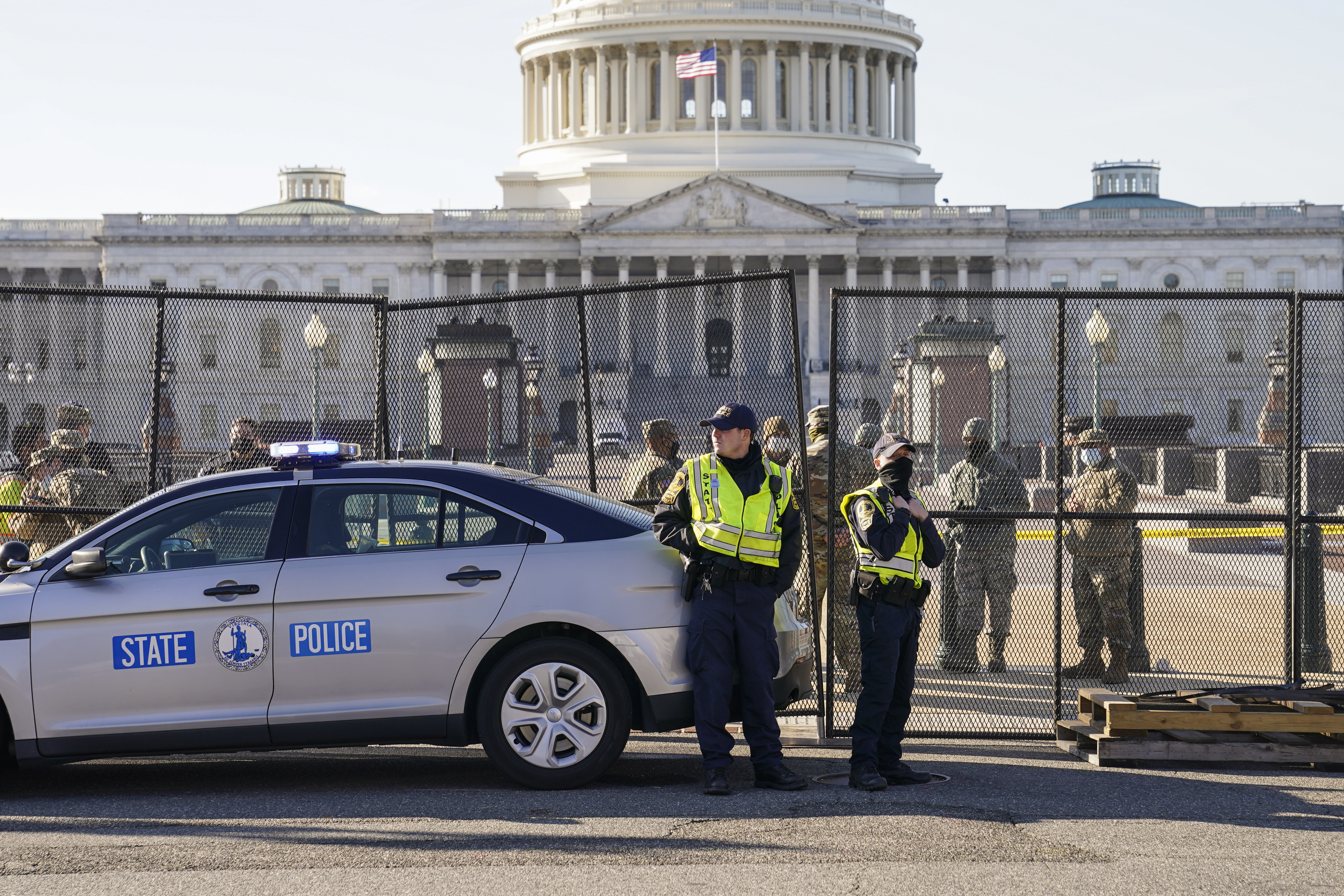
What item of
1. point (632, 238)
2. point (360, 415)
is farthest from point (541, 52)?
point (360, 415)

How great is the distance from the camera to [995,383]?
12352mm

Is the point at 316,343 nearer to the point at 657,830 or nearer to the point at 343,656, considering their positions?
the point at 343,656

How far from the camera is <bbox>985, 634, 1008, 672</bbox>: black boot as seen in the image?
11578mm

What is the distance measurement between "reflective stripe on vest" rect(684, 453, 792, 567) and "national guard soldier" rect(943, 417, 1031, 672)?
3506 mm

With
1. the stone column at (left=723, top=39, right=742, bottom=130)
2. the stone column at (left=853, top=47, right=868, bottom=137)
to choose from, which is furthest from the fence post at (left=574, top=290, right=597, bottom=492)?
the stone column at (left=853, top=47, right=868, bottom=137)

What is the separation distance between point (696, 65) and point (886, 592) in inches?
2690

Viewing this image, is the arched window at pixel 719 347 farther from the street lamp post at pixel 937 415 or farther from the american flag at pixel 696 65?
the american flag at pixel 696 65

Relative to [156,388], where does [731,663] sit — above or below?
below

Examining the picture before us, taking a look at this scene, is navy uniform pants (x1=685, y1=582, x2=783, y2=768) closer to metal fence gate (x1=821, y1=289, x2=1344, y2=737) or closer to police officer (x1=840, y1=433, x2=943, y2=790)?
police officer (x1=840, y1=433, x2=943, y2=790)

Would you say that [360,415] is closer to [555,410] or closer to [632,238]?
[555,410]

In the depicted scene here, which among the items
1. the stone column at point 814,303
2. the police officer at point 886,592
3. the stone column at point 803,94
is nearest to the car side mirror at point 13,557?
the police officer at point 886,592

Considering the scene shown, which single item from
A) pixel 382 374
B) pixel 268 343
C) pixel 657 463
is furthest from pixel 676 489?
pixel 268 343

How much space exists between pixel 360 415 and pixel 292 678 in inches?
207

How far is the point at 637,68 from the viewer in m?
98.8
